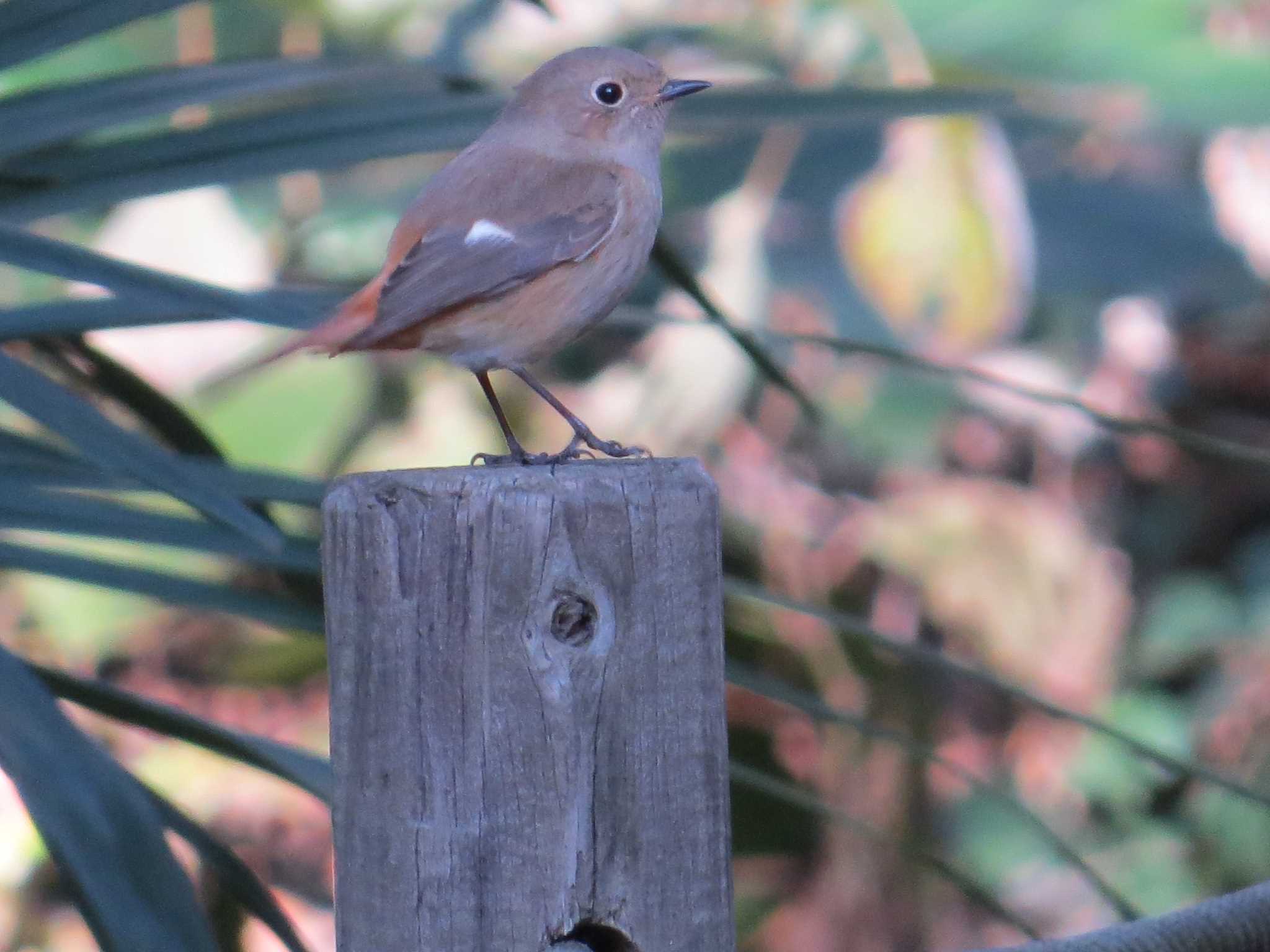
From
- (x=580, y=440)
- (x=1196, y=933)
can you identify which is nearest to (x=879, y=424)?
(x=580, y=440)

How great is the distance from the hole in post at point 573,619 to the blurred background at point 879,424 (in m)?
1.74

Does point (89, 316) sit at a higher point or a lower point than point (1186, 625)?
lower

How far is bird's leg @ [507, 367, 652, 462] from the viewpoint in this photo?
177 centimetres

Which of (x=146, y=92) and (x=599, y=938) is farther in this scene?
(x=146, y=92)

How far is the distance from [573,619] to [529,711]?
8 centimetres

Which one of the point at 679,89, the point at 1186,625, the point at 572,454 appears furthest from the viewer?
the point at 1186,625

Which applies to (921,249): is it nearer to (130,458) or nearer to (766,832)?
(766,832)

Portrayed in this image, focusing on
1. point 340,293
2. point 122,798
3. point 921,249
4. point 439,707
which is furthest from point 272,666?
point 439,707

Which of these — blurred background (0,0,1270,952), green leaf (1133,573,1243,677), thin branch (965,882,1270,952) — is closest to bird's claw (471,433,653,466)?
thin branch (965,882,1270,952)

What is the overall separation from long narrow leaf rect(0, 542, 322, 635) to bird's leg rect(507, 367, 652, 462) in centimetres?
36

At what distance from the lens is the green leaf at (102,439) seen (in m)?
1.47

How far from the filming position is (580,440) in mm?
1987

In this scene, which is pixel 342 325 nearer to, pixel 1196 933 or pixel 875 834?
pixel 875 834

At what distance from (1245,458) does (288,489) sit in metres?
1.09
